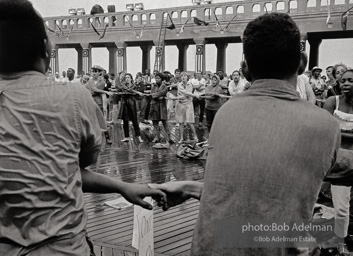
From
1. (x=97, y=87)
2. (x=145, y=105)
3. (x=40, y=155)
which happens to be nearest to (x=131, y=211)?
(x=40, y=155)

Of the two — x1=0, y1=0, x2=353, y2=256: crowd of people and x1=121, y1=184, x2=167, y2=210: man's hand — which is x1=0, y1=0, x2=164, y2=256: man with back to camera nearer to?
x1=0, y1=0, x2=353, y2=256: crowd of people

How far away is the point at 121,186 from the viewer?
210 cm

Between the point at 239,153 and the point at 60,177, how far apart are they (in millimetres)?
583

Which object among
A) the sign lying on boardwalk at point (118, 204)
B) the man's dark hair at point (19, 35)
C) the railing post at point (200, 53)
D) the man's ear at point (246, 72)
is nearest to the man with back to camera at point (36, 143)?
the man's dark hair at point (19, 35)

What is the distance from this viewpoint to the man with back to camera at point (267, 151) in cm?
163

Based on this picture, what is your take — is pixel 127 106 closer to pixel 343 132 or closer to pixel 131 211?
pixel 131 211

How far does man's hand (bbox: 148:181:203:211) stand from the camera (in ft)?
7.34

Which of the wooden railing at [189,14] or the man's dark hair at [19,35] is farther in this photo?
the wooden railing at [189,14]

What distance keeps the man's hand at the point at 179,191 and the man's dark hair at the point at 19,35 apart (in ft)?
2.80

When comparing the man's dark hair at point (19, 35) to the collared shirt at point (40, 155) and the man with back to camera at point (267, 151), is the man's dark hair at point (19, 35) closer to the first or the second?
the collared shirt at point (40, 155)

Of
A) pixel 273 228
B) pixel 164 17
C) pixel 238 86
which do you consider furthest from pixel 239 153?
pixel 164 17

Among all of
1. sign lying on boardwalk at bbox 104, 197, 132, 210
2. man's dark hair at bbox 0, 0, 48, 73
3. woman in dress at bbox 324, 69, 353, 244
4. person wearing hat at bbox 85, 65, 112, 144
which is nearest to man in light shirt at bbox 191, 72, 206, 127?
person wearing hat at bbox 85, 65, 112, 144

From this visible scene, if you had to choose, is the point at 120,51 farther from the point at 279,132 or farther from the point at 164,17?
the point at 279,132

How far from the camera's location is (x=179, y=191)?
7.45 feet
